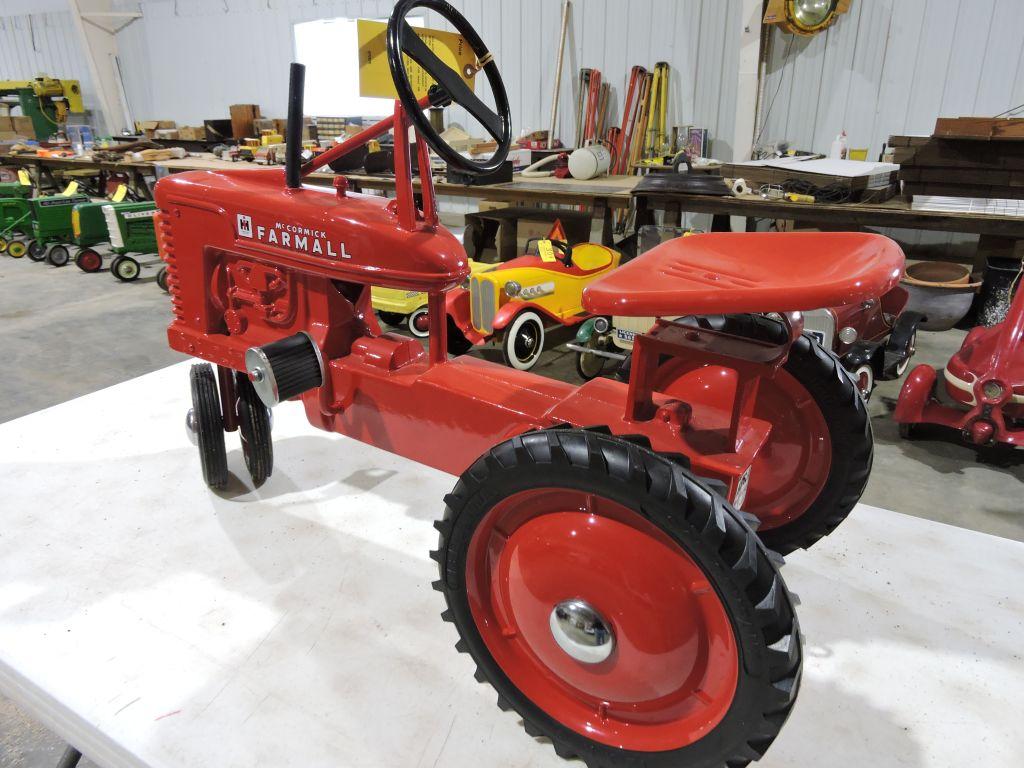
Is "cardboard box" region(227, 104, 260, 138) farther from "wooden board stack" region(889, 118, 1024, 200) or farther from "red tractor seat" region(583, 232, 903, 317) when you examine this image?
"red tractor seat" region(583, 232, 903, 317)

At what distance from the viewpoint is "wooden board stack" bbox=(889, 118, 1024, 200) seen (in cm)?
332

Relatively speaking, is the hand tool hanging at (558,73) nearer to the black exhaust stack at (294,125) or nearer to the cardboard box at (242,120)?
the cardboard box at (242,120)

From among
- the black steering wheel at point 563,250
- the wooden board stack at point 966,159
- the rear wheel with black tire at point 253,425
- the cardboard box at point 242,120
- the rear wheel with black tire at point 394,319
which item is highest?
the cardboard box at point 242,120

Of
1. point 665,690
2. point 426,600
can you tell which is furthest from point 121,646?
point 665,690

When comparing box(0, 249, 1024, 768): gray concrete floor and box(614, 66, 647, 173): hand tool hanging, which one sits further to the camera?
box(614, 66, 647, 173): hand tool hanging

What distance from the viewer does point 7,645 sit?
1.32 meters

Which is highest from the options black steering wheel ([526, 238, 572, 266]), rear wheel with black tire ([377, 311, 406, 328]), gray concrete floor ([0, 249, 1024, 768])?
black steering wheel ([526, 238, 572, 266])

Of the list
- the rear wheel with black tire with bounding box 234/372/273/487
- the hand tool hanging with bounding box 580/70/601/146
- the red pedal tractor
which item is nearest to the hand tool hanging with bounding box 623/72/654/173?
the hand tool hanging with bounding box 580/70/601/146

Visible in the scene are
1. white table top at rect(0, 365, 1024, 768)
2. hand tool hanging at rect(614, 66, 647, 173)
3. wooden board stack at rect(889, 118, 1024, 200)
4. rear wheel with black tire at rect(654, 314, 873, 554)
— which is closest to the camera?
white table top at rect(0, 365, 1024, 768)

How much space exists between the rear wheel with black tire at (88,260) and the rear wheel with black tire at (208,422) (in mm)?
4577

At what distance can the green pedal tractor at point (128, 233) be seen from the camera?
5016 millimetres

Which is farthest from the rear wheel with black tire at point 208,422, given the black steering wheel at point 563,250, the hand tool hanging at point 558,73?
the hand tool hanging at point 558,73

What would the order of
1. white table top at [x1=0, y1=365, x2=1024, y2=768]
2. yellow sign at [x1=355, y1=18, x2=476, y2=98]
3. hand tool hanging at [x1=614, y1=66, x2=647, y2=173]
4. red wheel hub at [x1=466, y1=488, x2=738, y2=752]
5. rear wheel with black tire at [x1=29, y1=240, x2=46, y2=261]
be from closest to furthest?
red wheel hub at [x1=466, y1=488, x2=738, y2=752] < white table top at [x1=0, y1=365, x2=1024, y2=768] < yellow sign at [x1=355, y1=18, x2=476, y2=98] < hand tool hanging at [x1=614, y1=66, x2=647, y2=173] < rear wheel with black tire at [x1=29, y1=240, x2=46, y2=261]

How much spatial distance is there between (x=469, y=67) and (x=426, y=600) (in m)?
1.47
